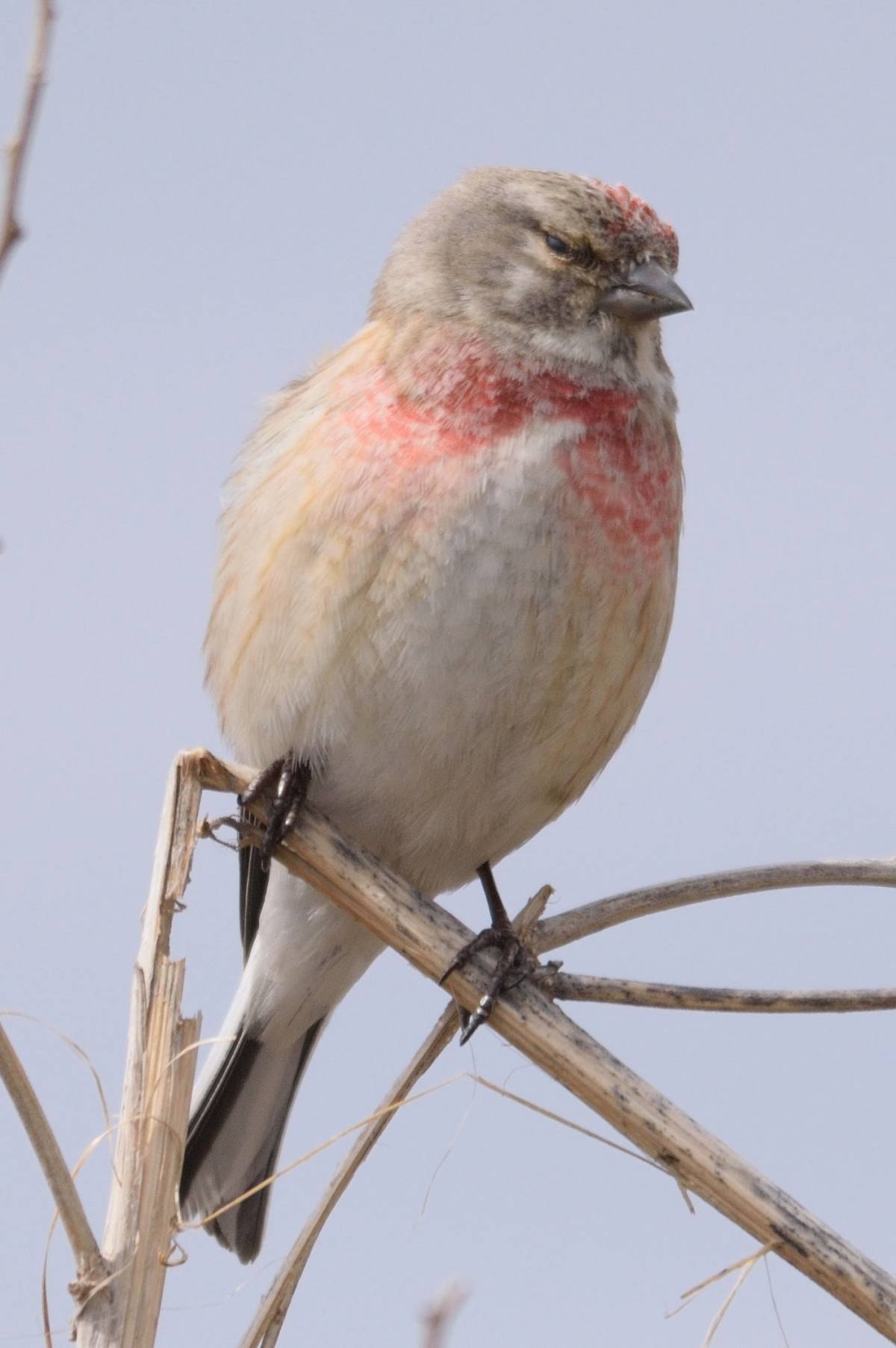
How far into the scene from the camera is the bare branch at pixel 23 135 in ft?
4.50

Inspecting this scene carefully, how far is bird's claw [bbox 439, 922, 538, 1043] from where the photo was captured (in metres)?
2.92

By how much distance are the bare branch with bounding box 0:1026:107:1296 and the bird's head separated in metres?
2.04

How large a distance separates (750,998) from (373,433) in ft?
4.58

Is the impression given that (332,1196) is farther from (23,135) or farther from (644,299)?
(644,299)

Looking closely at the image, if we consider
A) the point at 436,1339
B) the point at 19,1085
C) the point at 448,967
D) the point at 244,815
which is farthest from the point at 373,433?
the point at 436,1339

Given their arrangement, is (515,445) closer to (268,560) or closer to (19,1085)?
(268,560)

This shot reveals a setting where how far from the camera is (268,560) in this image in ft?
11.6

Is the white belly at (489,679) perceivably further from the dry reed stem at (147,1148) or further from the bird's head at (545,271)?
the dry reed stem at (147,1148)

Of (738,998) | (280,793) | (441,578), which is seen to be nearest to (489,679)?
(441,578)

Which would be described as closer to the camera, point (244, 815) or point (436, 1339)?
point (436, 1339)

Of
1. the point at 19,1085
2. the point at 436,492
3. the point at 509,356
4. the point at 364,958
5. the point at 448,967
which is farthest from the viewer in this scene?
the point at 364,958

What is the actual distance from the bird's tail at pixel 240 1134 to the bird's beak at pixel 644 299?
1809 mm

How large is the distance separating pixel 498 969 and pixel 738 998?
1.58 ft

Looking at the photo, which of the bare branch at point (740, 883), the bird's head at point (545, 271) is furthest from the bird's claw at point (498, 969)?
the bird's head at point (545, 271)
